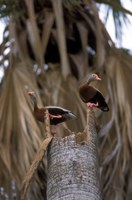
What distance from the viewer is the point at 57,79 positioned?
4594mm

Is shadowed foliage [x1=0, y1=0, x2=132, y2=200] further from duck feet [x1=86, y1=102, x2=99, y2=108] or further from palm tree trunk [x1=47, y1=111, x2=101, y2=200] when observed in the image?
palm tree trunk [x1=47, y1=111, x2=101, y2=200]

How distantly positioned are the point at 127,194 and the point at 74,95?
867mm

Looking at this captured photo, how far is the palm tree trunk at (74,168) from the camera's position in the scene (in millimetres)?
1899

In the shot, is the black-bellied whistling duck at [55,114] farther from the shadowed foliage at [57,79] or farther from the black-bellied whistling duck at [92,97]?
the shadowed foliage at [57,79]

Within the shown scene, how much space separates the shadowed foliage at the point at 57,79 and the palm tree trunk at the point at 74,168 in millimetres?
1404

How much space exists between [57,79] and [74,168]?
2.64m

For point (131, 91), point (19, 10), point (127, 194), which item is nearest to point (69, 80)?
point (131, 91)

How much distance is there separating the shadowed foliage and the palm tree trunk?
4.61 ft

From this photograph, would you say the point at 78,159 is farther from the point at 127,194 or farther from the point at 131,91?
the point at 131,91

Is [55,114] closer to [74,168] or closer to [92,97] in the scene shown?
[92,97]

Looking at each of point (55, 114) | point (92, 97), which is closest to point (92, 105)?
point (92, 97)

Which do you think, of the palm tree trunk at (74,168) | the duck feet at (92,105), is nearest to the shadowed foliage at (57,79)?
the duck feet at (92,105)

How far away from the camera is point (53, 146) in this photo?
210 cm

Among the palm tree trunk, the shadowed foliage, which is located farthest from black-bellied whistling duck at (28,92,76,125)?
the shadowed foliage
